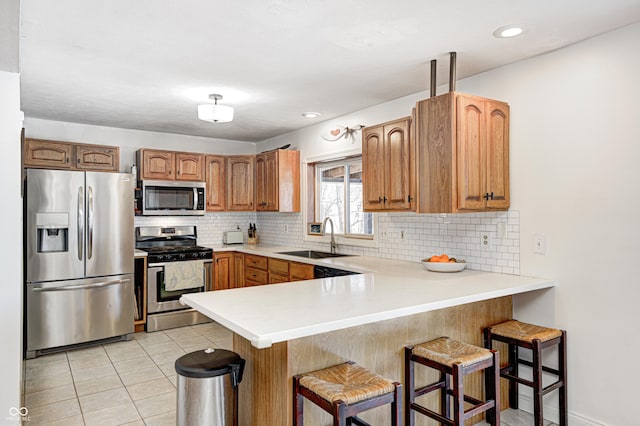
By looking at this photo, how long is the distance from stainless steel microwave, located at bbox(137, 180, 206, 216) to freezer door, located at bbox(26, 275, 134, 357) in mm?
993

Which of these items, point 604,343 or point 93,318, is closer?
point 604,343

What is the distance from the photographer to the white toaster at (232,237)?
19.5ft

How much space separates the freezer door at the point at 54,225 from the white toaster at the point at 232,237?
2048 millimetres

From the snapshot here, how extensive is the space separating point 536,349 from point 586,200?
3.16 feet

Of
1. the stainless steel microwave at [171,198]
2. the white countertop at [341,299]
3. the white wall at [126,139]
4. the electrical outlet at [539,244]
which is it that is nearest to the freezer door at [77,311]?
the stainless steel microwave at [171,198]

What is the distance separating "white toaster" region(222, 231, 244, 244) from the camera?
593 centimetres

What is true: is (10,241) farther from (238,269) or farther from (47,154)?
(238,269)

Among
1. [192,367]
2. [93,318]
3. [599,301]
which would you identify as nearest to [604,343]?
[599,301]

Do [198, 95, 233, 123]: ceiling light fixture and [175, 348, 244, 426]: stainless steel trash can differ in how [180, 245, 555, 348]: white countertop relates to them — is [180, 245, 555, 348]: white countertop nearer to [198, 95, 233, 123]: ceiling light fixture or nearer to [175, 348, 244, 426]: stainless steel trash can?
[175, 348, 244, 426]: stainless steel trash can

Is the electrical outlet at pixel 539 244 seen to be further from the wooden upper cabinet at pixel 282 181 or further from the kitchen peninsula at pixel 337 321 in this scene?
the wooden upper cabinet at pixel 282 181

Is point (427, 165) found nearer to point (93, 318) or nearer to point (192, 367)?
point (192, 367)

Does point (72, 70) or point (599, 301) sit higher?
point (72, 70)

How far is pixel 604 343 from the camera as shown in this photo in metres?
2.54

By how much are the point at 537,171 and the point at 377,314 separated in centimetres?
170
